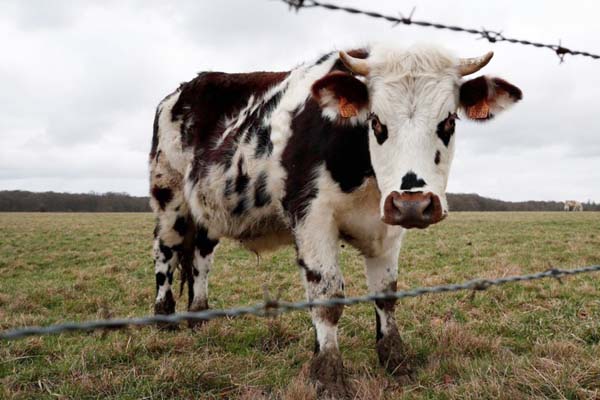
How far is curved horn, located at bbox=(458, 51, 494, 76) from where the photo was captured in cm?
340

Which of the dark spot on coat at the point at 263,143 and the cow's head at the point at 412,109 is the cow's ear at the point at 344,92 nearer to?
the cow's head at the point at 412,109

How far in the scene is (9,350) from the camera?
14.5 ft

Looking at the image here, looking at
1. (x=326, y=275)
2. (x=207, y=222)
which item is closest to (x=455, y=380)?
(x=326, y=275)

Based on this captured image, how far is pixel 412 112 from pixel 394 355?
196cm

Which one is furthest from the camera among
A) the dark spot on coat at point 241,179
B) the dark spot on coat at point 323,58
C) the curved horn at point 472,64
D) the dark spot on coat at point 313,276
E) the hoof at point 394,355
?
the dark spot on coat at point 241,179

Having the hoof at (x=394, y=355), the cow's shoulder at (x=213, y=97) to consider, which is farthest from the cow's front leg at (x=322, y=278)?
the cow's shoulder at (x=213, y=97)

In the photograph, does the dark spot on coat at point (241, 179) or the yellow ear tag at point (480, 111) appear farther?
the dark spot on coat at point (241, 179)

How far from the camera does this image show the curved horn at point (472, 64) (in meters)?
3.40

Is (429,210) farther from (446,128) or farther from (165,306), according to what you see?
(165,306)

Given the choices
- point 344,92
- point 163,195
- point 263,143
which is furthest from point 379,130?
point 163,195

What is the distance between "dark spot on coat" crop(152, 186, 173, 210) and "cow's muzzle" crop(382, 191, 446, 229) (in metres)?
3.71

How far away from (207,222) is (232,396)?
7.54ft

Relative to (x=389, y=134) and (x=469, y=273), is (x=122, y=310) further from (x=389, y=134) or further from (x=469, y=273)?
(x=469, y=273)

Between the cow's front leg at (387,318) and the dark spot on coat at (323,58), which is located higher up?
the dark spot on coat at (323,58)
